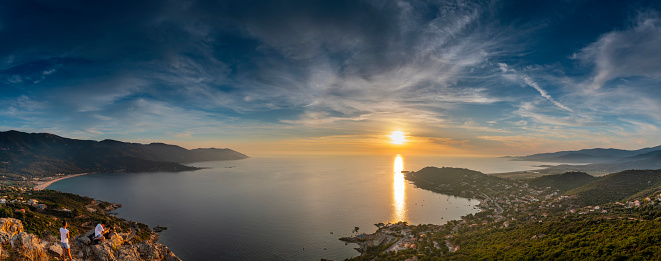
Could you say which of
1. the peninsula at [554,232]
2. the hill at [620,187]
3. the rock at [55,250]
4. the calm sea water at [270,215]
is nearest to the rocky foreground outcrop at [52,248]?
the rock at [55,250]

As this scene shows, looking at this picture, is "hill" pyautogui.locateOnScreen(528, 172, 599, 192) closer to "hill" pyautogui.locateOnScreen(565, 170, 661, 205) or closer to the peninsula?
the peninsula

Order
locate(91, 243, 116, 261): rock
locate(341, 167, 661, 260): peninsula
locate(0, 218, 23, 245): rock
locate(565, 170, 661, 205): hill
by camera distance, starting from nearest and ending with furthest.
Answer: locate(0, 218, 23, 245): rock < locate(91, 243, 116, 261): rock < locate(341, 167, 661, 260): peninsula < locate(565, 170, 661, 205): hill

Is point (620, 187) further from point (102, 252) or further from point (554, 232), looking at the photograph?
point (102, 252)

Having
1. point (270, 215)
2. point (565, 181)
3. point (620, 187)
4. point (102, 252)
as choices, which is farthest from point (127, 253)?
point (565, 181)

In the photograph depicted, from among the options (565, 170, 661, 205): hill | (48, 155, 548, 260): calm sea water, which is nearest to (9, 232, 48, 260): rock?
(48, 155, 548, 260): calm sea water

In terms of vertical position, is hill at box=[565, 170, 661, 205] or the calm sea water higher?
hill at box=[565, 170, 661, 205]

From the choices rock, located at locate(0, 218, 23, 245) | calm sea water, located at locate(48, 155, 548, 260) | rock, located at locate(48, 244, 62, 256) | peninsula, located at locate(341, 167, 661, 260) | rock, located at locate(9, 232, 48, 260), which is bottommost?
calm sea water, located at locate(48, 155, 548, 260)

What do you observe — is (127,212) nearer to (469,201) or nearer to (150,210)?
(150,210)

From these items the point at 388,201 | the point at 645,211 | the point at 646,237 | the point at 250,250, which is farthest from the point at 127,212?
the point at 645,211
